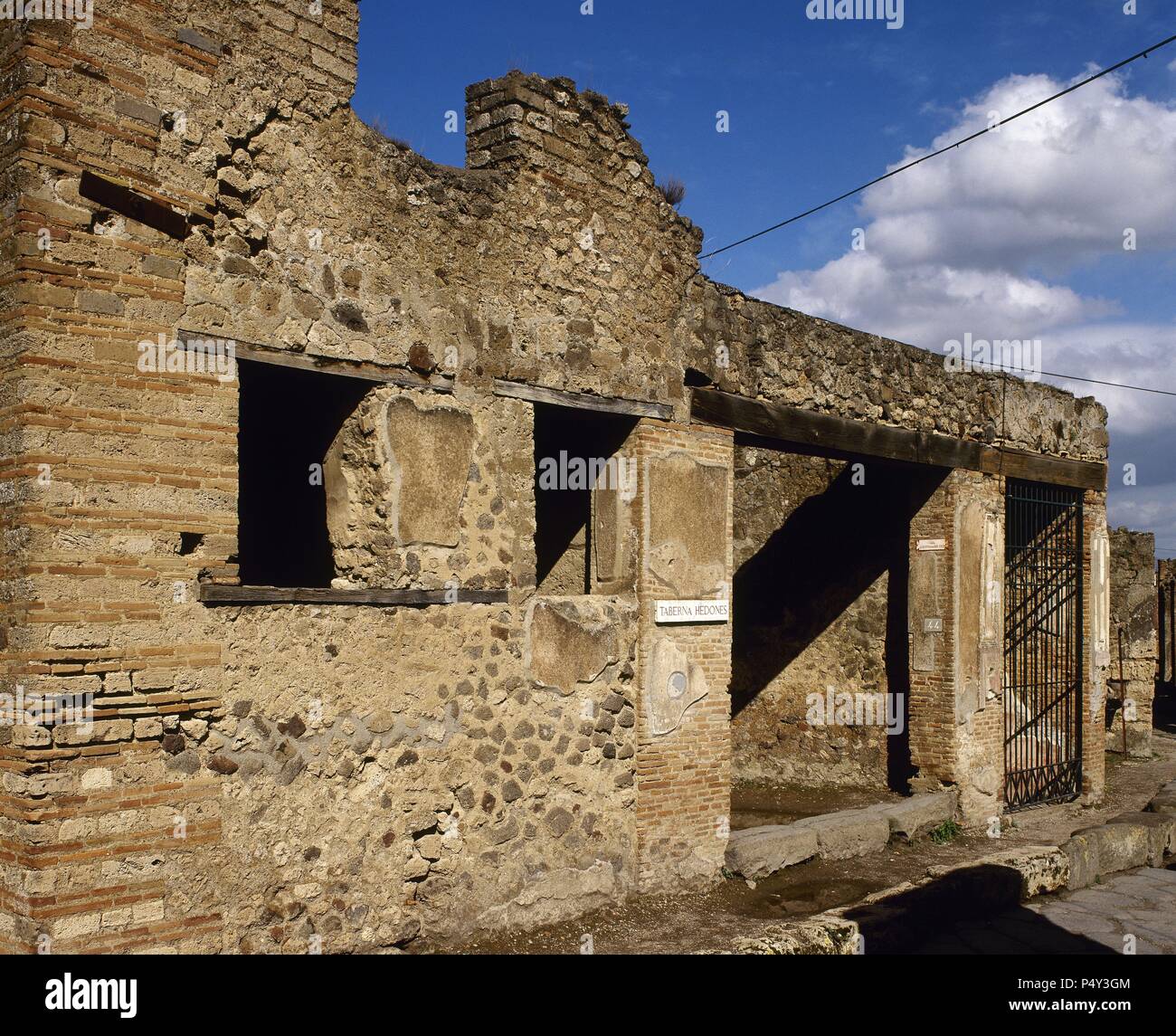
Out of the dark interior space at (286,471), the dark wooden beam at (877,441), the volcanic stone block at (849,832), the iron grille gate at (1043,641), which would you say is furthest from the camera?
the iron grille gate at (1043,641)

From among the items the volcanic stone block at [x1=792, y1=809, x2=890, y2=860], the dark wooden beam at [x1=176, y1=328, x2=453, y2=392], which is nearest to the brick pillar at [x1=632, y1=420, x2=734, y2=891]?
the volcanic stone block at [x1=792, y1=809, x2=890, y2=860]

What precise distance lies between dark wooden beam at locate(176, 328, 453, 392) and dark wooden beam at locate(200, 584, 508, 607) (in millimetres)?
1063

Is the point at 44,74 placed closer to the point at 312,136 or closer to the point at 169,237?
the point at 169,237

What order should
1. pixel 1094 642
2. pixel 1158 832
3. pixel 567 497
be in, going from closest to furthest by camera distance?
pixel 567 497 → pixel 1158 832 → pixel 1094 642

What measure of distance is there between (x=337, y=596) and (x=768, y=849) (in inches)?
155

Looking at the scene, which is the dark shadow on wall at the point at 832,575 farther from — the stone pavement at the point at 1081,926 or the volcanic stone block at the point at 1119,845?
the stone pavement at the point at 1081,926

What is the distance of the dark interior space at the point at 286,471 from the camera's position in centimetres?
600

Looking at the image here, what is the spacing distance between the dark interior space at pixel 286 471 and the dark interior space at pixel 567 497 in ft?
4.54

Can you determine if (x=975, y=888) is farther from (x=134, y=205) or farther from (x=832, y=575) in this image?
(x=134, y=205)

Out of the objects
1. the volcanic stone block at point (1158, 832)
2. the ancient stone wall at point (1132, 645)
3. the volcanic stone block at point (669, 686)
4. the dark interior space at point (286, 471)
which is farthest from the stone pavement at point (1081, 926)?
the ancient stone wall at point (1132, 645)

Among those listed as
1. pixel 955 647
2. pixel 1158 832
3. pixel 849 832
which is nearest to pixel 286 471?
pixel 849 832

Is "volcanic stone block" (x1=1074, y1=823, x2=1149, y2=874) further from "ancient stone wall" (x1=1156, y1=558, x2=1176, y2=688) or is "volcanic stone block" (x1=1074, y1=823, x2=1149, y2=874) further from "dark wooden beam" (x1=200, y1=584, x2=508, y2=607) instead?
"ancient stone wall" (x1=1156, y1=558, x2=1176, y2=688)

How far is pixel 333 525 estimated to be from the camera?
19.4 feet

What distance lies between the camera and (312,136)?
5.58 m
